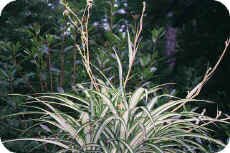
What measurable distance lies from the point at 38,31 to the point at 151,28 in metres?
1.00

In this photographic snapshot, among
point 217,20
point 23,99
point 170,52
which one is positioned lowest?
point 23,99

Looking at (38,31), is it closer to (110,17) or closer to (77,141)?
(110,17)

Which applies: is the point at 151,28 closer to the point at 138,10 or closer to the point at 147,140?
the point at 138,10

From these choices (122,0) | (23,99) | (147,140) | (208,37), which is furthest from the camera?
(122,0)

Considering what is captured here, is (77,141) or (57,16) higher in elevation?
(57,16)

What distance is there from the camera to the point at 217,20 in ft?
11.5

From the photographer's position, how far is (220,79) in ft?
11.3

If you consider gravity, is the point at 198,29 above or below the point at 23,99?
above

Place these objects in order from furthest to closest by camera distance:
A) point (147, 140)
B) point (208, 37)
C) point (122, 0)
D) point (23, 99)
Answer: point (122, 0) < point (208, 37) < point (23, 99) < point (147, 140)

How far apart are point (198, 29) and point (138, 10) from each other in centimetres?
55

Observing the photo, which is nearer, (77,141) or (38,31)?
(77,141)

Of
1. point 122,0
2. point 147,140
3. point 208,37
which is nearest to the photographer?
point 147,140

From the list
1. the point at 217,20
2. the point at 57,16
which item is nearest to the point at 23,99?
the point at 57,16

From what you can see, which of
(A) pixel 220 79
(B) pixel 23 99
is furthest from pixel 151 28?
(B) pixel 23 99
